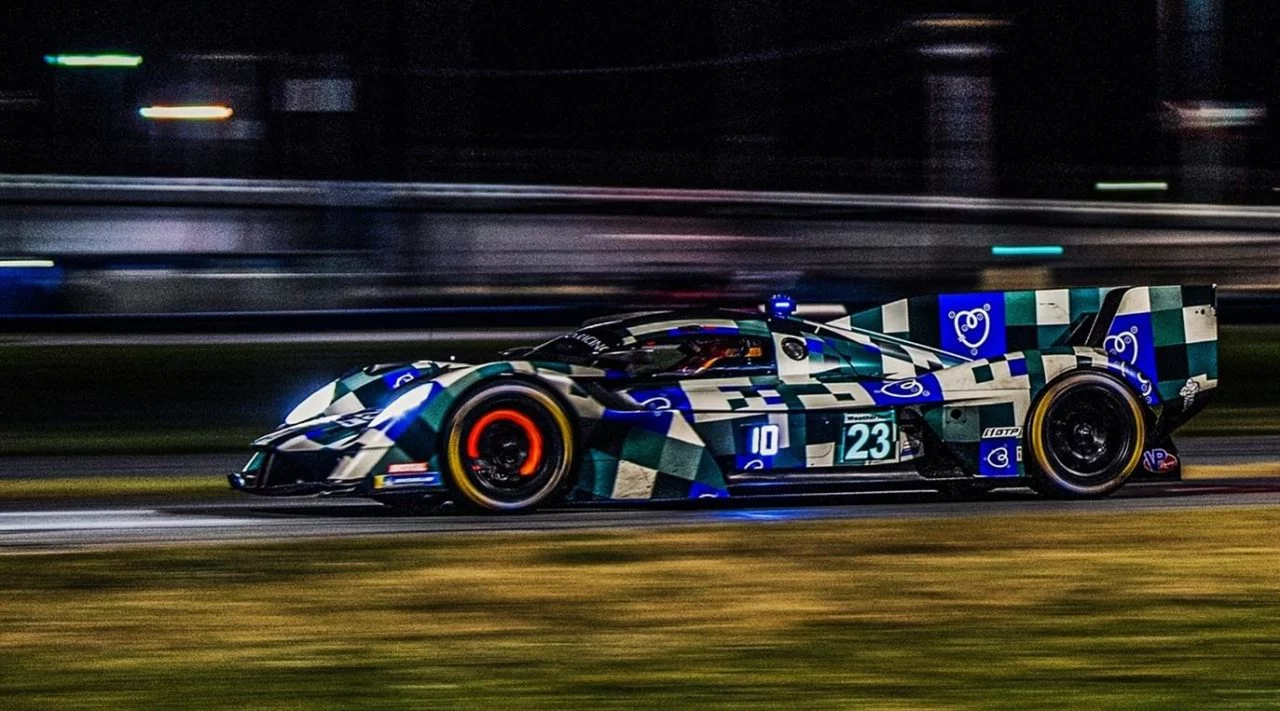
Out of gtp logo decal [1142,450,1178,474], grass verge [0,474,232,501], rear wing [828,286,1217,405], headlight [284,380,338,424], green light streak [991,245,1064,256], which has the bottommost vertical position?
gtp logo decal [1142,450,1178,474]

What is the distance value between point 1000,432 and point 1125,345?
0.89 metres

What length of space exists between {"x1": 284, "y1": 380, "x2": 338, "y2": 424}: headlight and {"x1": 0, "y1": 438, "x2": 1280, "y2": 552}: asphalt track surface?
477 millimetres

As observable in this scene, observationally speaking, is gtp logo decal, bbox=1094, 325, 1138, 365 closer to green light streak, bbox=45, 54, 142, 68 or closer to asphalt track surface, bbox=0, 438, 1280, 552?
asphalt track surface, bbox=0, 438, 1280, 552

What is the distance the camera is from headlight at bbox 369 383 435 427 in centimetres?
887

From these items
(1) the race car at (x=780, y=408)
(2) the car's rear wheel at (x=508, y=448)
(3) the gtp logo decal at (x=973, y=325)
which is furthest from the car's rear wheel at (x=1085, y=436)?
(2) the car's rear wheel at (x=508, y=448)

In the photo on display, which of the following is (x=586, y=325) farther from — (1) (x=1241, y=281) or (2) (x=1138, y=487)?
(1) (x=1241, y=281)

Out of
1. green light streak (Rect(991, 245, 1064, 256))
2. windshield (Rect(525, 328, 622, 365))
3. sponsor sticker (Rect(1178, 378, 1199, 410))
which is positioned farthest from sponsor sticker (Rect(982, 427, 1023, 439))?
green light streak (Rect(991, 245, 1064, 256))

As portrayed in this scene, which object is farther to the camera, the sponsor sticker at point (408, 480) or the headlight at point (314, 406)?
the headlight at point (314, 406)

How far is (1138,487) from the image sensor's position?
414 inches

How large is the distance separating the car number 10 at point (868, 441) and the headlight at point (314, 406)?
8.35 feet

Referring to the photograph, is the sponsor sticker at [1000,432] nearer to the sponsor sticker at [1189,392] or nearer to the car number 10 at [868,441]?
the car number 10 at [868,441]

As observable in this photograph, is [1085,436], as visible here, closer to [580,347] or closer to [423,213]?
[580,347]

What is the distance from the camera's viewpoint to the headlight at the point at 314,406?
30.9 ft

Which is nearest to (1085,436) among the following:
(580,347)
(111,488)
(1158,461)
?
(1158,461)
